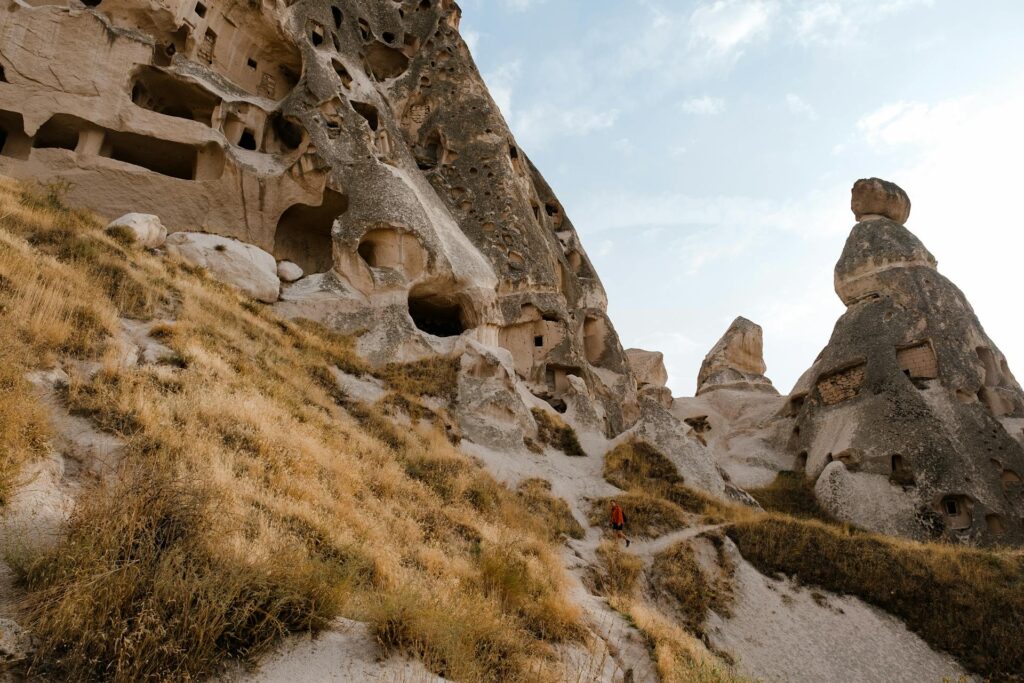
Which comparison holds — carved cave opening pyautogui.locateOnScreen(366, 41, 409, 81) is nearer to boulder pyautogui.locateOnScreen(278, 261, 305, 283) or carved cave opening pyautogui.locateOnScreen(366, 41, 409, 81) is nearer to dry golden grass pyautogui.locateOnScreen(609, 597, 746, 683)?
boulder pyautogui.locateOnScreen(278, 261, 305, 283)

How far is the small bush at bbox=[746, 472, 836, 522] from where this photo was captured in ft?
47.5

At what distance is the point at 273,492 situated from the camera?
466cm

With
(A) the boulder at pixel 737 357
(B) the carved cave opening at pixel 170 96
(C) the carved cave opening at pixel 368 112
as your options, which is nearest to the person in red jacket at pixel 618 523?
(C) the carved cave opening at pixel 368 112

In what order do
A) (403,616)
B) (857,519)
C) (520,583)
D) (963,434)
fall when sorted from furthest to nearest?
(963,434) < (857,519) < (520,583) < (403,616)

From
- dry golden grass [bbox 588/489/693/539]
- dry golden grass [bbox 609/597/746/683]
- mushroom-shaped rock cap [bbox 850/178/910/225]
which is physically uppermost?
mushroom-shaped rock cap [bbox 850/178/910/225]

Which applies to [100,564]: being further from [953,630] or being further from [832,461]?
[832,461]

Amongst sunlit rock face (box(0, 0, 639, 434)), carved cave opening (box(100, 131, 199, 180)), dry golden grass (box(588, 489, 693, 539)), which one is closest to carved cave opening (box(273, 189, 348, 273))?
sunlit rock face (box(0, 0, 639, 434))

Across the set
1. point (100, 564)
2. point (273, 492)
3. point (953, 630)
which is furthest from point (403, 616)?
point (953, 630)

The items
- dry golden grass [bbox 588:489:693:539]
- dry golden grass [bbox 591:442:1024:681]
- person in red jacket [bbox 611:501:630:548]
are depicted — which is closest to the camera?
dry golden grass [bbox 591:442:1024:681]

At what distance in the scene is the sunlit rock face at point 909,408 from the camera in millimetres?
13688

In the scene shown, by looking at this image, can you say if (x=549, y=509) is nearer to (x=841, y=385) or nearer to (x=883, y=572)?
(x=883, y=572)

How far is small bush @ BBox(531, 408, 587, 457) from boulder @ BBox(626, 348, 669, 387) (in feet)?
48.7

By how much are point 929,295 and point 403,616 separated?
20.0 metres

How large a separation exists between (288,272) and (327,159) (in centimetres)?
313
